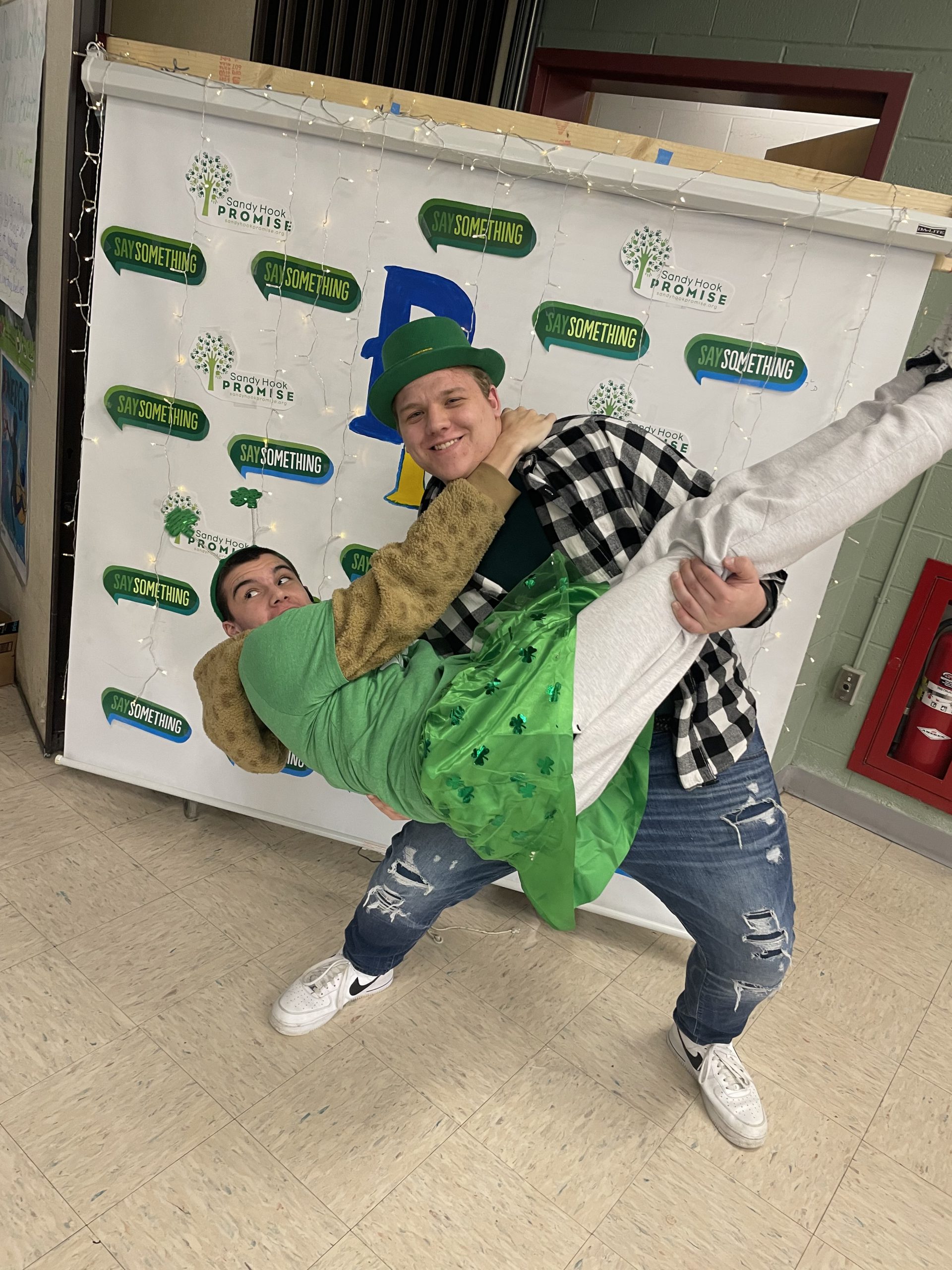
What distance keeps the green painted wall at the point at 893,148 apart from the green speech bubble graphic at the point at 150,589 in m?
1.93

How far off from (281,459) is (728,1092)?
1.67 metres

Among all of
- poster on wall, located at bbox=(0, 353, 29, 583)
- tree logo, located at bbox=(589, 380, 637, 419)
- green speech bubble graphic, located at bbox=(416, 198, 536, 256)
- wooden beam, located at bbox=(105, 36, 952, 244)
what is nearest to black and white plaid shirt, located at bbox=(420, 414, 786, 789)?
tree logo, located at bbox=(589, 380, 637, 419)

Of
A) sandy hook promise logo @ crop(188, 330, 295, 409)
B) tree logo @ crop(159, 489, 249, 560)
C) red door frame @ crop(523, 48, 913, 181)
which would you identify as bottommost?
tree logo @ crop(159, 489, 249, 560)

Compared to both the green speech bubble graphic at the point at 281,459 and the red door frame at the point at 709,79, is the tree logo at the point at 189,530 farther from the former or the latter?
the red door frame at the point at 709,79

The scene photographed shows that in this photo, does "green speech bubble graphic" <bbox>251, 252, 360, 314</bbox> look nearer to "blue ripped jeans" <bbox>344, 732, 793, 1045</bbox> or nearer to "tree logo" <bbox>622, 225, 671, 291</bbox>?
"tree logo" <bbox>622, 225, 671, 291</bbox>

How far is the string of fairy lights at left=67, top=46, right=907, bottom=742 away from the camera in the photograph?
1719 millimetres

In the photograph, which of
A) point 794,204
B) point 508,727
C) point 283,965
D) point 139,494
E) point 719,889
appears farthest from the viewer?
point 139,494

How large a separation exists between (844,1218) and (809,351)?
5.52 ft

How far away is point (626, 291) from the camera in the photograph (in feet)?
5.90

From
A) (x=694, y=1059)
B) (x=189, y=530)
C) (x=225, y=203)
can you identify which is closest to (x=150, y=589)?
(x=189, y=530)

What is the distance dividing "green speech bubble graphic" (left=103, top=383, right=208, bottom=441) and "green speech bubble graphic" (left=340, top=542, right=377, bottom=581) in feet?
1.42

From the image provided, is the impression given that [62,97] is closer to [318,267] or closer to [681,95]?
[318,267]

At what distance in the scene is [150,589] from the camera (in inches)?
85.7

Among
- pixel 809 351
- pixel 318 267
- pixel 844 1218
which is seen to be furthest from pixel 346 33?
pixel 844 1218
